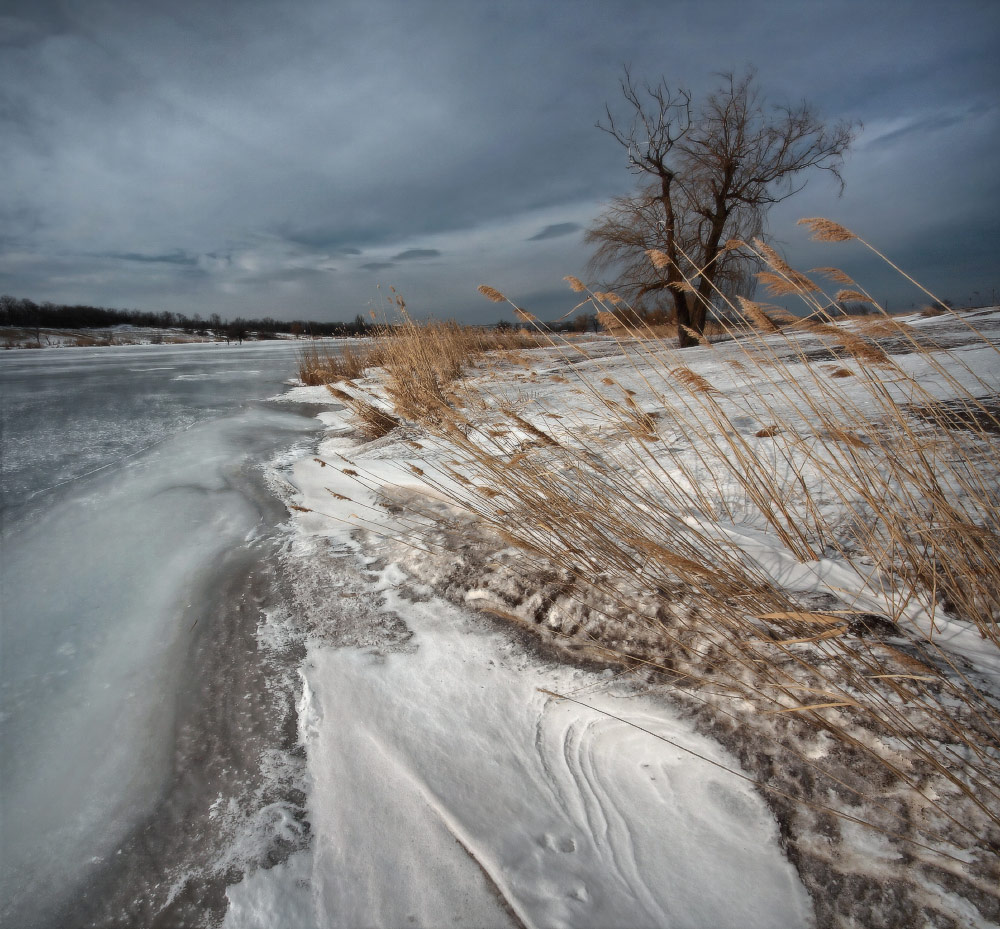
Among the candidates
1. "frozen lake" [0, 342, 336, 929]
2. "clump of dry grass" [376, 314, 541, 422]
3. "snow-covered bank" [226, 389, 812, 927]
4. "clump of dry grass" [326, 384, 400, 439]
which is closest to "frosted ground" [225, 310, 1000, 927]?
"snow-covered bank" [226, 389, 812, 927]

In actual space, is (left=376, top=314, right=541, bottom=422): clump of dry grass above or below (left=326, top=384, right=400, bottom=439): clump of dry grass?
above

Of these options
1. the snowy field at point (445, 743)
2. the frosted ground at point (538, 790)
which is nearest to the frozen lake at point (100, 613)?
the snowy field at point (445, 743)

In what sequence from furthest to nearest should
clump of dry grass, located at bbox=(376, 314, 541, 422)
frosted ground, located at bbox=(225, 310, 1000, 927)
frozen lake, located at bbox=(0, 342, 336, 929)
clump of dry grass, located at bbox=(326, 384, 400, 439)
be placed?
clump of dry grass, located at bbox=(326, 384, 400, 439) < clump of dry grass, located at bbox=(376, 314, 541, 422) < frozen lake, located at bbox=(0, 342, 336, 929) < frosted ground, located at bbox=(225, 310, 1000, 927)

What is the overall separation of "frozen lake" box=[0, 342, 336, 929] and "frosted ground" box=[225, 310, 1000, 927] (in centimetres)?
31

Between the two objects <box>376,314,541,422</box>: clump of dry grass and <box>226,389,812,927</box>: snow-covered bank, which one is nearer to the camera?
<box>226,389,812,927</box>: snow-covered bank

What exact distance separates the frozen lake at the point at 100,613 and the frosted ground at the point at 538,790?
12.2 inches

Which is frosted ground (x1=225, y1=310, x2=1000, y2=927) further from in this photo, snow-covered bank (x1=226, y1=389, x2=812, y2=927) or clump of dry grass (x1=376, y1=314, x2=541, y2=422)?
clump of dry grass (x1=376, y1=314, x2=541, y2=422)

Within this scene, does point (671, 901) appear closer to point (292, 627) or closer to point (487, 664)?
point (487, 664)

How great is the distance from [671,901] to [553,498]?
97 cm

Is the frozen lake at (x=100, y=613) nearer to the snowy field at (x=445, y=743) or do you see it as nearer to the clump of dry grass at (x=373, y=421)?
the snowy field at (x=445, y=743)

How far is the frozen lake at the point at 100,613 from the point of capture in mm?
927

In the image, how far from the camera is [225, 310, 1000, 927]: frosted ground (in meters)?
0.74

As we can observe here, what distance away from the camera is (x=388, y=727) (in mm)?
1108

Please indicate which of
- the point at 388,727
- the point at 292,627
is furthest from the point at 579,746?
the point at 292,627
